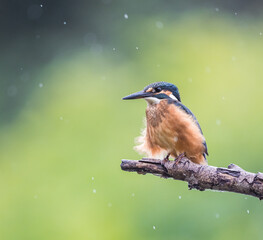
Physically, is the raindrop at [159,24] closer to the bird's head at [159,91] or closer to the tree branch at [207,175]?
the bird's head at [159,91]

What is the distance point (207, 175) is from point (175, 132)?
Answer: 287mm

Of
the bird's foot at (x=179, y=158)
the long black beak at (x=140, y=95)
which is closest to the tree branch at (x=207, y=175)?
the bird's foot at (x=179, y=158)

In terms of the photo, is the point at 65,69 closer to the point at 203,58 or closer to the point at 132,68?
the point at 132,68

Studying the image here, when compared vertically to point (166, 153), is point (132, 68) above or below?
above

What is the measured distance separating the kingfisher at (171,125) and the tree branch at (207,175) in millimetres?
106

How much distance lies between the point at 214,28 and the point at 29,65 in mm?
1733

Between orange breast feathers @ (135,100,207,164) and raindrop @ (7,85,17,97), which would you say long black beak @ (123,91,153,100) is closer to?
orange breast feathers @ (135,100,207,164)

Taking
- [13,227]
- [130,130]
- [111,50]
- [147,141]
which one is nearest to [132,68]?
[111,50]

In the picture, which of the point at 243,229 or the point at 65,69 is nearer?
the point at 243,229

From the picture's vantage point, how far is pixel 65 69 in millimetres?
4633

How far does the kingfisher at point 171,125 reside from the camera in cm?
194

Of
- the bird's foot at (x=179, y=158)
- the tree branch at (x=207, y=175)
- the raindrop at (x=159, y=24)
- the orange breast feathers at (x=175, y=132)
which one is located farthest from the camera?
the raindrop at (x=159, y=24)

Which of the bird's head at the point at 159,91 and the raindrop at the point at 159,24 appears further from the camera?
the raindrop at the point at 159,24

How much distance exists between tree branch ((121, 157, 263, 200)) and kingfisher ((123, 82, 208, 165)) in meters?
0.11
